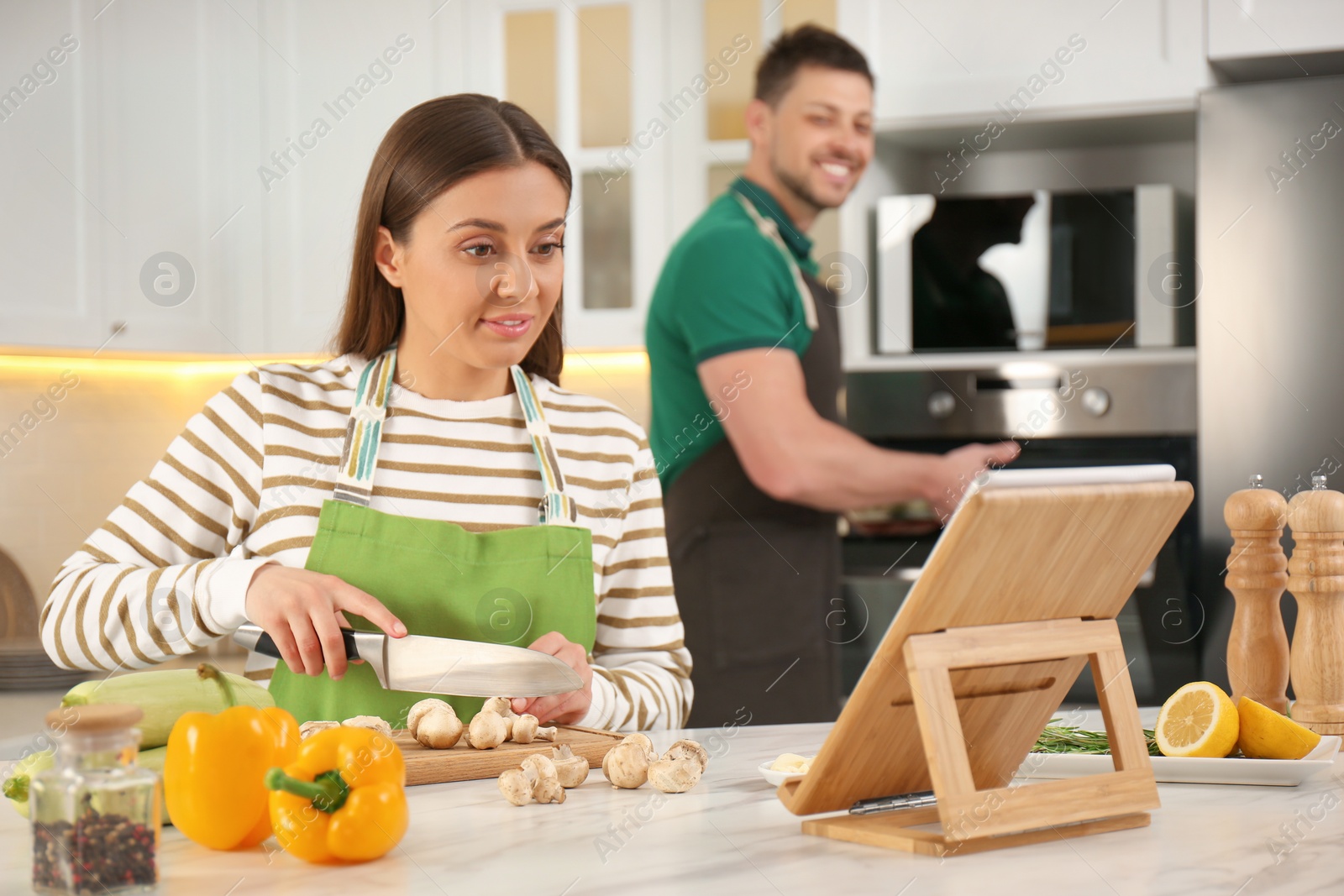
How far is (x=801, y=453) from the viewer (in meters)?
1.96

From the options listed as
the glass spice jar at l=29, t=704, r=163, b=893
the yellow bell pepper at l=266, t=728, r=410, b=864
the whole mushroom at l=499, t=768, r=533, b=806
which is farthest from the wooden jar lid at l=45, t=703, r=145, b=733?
the whole mushroom at l=499, t=768, r=533, b=806

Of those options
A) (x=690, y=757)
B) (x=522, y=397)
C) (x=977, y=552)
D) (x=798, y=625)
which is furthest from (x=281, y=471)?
(x=798, y=625)

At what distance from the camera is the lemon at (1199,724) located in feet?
3.20

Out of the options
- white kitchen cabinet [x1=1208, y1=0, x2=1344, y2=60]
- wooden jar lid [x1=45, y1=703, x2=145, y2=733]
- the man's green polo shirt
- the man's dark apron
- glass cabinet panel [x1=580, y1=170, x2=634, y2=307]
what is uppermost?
white kitchen cabinet [x1=1208, y1=0, x2=1344, y2=60]

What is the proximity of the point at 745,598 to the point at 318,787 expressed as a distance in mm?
1338

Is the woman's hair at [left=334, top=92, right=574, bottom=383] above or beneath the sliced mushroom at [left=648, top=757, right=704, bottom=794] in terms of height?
above

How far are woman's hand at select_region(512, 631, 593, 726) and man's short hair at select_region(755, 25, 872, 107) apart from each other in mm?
1230

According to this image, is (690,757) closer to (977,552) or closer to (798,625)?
(977,552)

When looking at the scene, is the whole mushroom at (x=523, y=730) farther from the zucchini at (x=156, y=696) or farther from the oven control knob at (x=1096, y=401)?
the oven control knob at (x=1096, y=401)

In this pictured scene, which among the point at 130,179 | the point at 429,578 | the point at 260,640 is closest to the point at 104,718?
the point at 260,640

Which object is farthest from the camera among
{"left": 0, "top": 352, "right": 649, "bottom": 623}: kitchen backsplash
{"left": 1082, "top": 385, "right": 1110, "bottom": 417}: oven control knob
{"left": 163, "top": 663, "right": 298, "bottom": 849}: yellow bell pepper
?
{"left": 0, "top": 352, "right": 649, "bottom": 623}: kitchen backsplash

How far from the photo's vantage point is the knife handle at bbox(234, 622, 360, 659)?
1.16 m

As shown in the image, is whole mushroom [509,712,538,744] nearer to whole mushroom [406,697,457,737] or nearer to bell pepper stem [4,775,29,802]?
whole mushroom [406,697,457,737]

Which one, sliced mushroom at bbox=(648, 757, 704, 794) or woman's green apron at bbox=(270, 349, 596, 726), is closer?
sliced mushroom at bbox=(648, 757, 704, 794)
